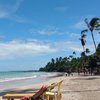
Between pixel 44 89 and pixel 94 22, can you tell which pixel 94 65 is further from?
pixel 44 89

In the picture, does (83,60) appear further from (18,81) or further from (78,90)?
(78,90)

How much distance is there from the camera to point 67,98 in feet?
52.9

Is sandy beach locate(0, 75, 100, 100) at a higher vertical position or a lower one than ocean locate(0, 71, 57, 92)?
lower

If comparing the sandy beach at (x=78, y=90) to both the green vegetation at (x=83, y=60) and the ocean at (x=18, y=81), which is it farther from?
the green vegetation at (x=83, y=60)

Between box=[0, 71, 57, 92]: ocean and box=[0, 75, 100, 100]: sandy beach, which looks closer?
box=[0, 75, 100, 100]: sandy beach

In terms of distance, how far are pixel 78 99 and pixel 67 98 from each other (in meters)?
0.91

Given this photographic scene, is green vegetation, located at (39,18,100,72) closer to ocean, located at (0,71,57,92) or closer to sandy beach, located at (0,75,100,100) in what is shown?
ocean, located at (0,71,57,92)

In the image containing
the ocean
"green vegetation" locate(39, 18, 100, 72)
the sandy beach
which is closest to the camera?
the sandy beach

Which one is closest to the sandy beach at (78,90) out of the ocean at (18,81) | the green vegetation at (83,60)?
the ocean at (18,81)

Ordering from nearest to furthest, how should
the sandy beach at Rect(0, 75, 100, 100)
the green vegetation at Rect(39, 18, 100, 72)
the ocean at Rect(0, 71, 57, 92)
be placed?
the sandy beach at Rect(0, 75, 100, 100) < the ocean at Rect(0, 71, 57, 92) < the green vegetation at Rect(39, 18, 100, 72)

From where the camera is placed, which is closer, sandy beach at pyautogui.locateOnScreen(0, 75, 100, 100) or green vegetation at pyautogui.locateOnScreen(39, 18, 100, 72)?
sandy beach at pyautogui.locateOnScreen(0, 75, 100, 100)

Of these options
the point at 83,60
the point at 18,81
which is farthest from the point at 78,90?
the point at 83,60

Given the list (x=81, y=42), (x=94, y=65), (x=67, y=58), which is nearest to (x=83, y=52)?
(x=81, y=42)

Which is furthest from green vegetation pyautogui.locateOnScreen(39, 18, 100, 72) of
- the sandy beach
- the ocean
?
the sandy beach
